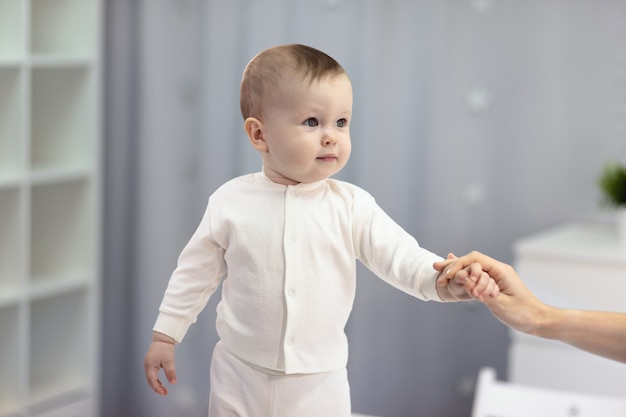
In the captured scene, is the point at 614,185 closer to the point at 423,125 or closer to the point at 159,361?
the point at 423,125

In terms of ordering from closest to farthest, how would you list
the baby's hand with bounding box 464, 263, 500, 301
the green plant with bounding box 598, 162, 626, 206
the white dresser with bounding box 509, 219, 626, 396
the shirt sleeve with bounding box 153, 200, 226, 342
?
1. the baby's hand with bounding box 464, 263, 500, 301
2. the shirt sleeve with bounding box 153, 200, 226, 342
3. the white dresser with bounding box 509, 219, 626, 396
4. the green plant with bounding box 598, 162, 626, 206

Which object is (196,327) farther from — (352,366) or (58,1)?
(58,1)

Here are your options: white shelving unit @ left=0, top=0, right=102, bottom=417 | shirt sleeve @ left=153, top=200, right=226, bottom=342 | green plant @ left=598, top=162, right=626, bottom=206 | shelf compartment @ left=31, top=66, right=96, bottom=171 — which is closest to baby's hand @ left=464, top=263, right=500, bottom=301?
shirt sleeve @ left=153, top=200, right=226, bottom=342

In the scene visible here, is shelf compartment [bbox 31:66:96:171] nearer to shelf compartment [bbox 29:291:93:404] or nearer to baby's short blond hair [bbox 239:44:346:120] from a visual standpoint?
shelf compartment [bbox 29:291:93:404]

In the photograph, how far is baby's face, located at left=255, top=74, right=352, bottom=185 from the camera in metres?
0.84

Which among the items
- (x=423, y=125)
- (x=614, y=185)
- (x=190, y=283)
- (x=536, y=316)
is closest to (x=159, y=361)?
(x=190, y=283)

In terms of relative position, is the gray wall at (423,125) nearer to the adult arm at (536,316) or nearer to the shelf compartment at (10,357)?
the shelf compartment at (10,357)

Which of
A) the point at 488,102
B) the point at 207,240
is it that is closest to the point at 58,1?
the point at 488,102

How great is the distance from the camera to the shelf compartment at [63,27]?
249 cm

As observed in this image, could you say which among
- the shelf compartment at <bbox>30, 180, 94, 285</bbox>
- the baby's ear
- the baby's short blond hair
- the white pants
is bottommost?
the shelf compartment at <bbox>30, 180, 94, 285</bbox>

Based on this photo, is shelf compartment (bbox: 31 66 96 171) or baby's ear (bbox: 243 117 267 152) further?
shelf compartment (bbox: 31 66 96 171)

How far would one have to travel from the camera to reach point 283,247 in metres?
0.87

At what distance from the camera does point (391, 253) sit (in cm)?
88

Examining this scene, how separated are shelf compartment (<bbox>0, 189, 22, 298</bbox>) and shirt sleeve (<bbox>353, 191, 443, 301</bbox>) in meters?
1.65
